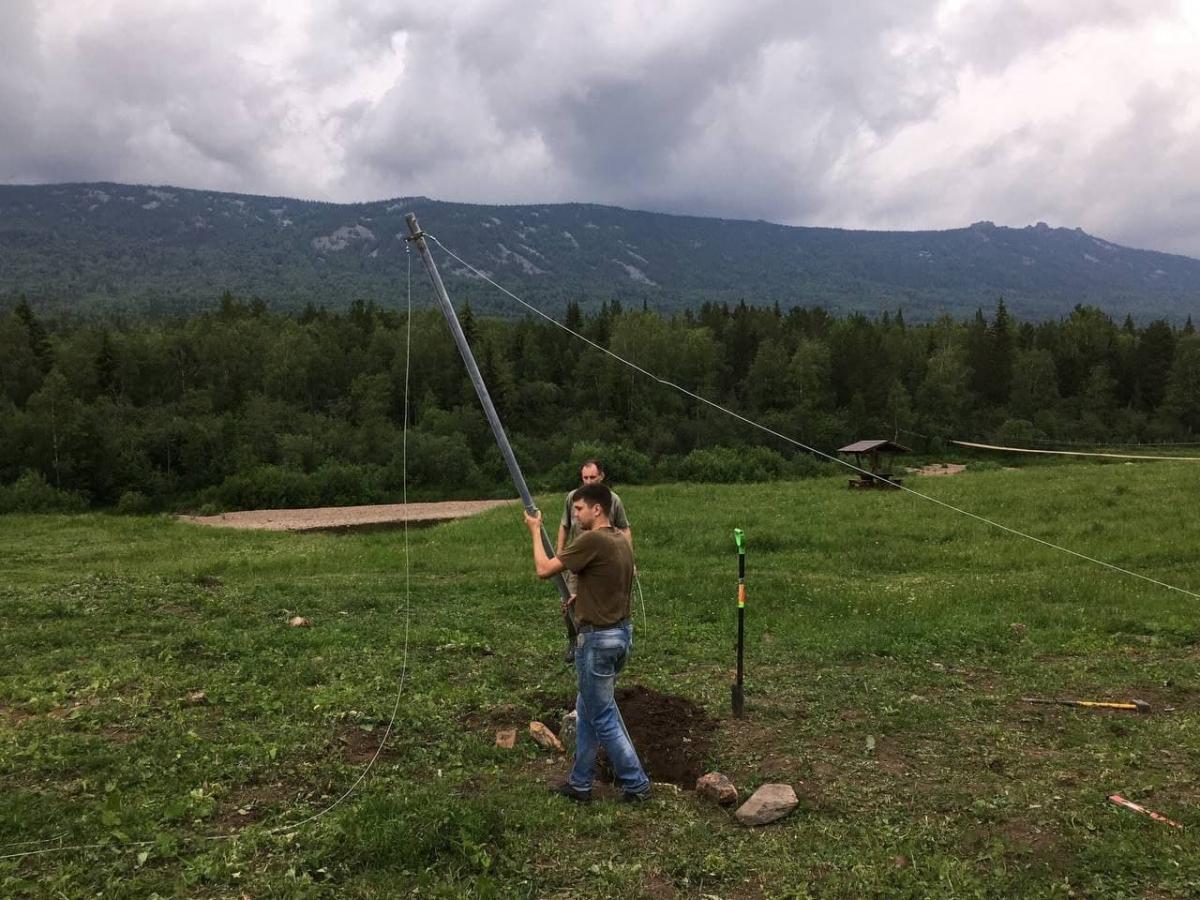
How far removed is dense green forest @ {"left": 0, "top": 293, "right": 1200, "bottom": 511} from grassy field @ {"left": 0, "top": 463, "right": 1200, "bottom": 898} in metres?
42.1

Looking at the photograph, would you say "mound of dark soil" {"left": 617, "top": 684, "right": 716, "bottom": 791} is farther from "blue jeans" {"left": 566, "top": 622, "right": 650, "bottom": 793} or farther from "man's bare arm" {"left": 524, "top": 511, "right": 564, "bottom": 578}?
"man's bare arm" {"left": 524, "top": 511, "right": 564, "bottom": 578}

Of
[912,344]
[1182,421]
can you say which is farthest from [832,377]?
[1182,421]

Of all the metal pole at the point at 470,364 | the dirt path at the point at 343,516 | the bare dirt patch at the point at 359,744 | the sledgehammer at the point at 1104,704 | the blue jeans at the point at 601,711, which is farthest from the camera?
the dirt path at the point at 343,516

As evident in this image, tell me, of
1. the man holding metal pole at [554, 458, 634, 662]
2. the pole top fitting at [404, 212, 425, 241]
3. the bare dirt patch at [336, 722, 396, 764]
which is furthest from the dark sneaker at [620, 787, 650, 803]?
the pole top fitting at [404, 212, 425, 241]

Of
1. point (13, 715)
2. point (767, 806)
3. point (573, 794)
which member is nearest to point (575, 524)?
point (573, 794)

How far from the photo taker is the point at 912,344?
311ft

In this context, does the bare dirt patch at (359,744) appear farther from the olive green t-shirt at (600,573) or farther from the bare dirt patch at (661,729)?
the olive green t-shirt at (600,573)

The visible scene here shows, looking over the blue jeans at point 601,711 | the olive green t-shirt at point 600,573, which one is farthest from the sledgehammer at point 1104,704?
the olive green t-shirt at point 600,573

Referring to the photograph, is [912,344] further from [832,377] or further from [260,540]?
[260,540]

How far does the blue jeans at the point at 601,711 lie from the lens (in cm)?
693

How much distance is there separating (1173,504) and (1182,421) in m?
72.2

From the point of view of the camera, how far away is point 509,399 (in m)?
77.7

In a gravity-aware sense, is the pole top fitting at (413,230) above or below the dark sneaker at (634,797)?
above

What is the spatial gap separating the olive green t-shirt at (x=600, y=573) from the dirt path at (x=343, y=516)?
37378 millimetres
